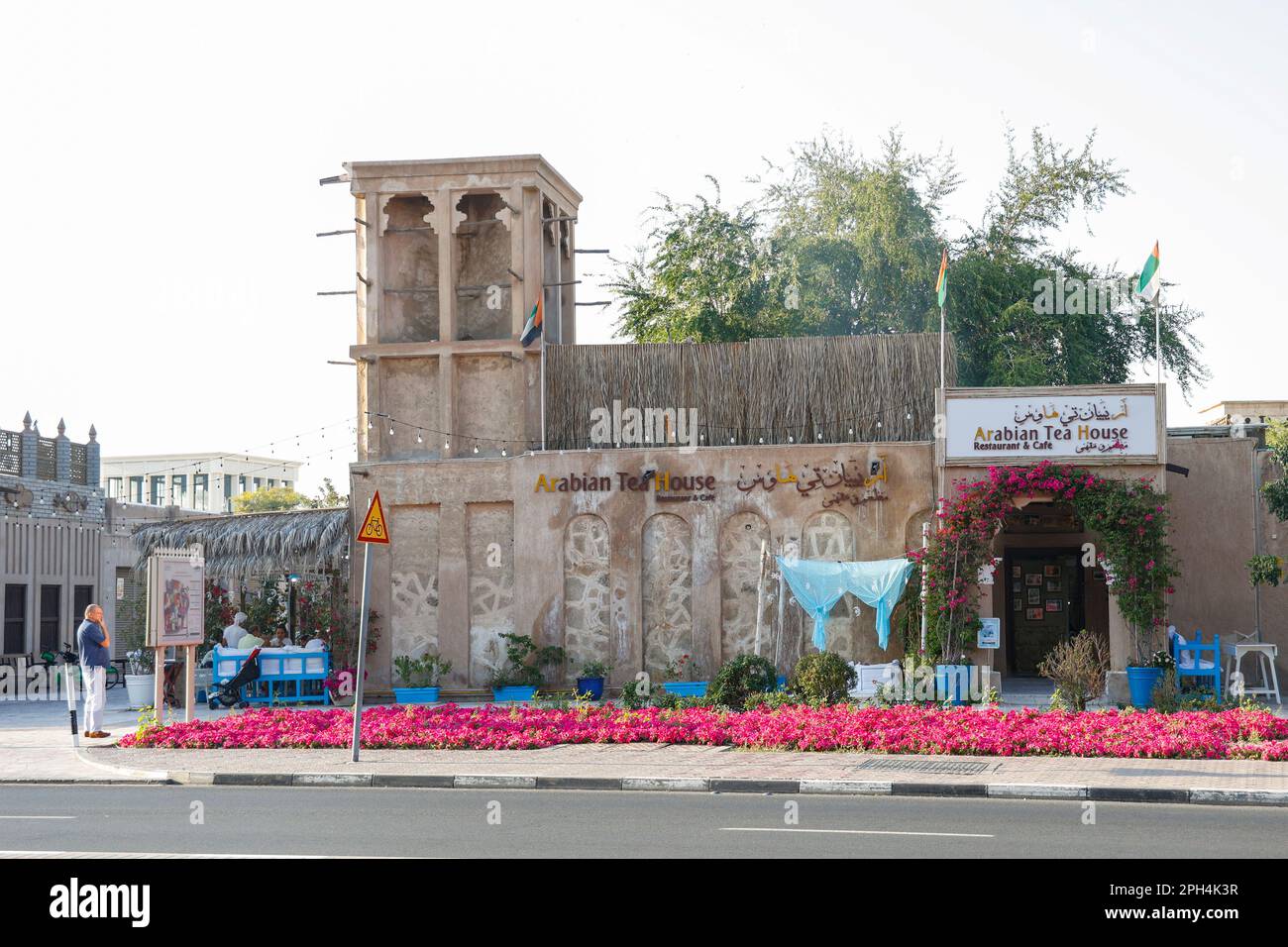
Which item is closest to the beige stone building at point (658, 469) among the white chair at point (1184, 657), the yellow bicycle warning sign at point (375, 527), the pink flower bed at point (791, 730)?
the white chair at point (1184, 657)

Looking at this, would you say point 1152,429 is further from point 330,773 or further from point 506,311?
point 330,773

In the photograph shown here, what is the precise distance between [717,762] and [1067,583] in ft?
46.1

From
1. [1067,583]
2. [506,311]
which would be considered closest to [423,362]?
[506,311]

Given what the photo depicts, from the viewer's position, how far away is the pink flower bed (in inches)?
666

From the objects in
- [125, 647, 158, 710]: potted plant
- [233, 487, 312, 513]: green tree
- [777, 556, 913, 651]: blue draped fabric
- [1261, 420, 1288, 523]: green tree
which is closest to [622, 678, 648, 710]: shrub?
[777, 556, 913, 651]: blue draped fabric

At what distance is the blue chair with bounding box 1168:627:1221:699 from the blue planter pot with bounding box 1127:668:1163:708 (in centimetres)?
65

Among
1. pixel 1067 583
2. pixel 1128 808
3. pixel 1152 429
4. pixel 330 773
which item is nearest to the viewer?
pixel 1128 808

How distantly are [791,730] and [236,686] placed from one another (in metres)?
11.4

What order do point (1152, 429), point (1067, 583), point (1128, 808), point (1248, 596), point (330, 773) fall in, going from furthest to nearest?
point (1067, 583) → point (1248, 596) → point (1152, 429) → point (330, 773) → point (1128, 808)

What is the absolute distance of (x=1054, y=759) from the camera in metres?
16.3

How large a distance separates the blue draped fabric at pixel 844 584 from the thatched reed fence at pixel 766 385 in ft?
9.85

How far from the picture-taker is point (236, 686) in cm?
2531

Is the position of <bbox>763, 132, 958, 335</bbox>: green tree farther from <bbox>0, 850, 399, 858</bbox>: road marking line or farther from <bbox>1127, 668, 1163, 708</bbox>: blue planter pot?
<bbox>0, 850, 399, 858</bbox>: road marking line

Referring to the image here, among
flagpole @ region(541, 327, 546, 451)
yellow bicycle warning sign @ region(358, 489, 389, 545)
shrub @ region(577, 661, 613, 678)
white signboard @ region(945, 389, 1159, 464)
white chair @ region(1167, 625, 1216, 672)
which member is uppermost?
flagpole @ region(541, 327, 546, 451)
